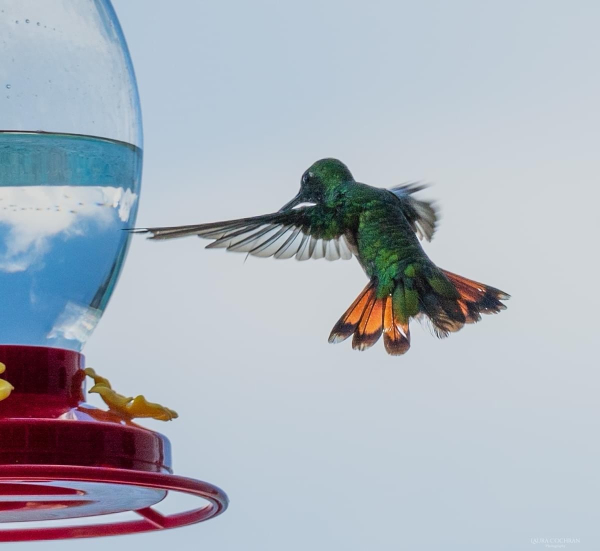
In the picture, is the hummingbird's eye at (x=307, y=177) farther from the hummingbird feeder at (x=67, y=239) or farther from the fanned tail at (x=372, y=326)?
the hummingbird feeder at (x=67, y=239)

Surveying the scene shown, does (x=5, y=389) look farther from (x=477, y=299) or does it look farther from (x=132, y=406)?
(x=477, y=299)

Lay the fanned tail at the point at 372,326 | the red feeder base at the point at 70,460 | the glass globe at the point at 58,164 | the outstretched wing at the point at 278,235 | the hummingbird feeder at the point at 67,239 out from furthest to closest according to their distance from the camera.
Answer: the fanned tail at the point at 372,326 → the outstretched wing at the point at 278,235 → the glass globe at the point at 58,164 → the hummingbird feeder at the point at 67,239 → the red feeder base at the point at 70,460

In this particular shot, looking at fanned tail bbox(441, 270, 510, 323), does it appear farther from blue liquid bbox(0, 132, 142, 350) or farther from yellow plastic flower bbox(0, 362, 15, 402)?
yellow plastic flower bbox(0, 362, 15, 402)

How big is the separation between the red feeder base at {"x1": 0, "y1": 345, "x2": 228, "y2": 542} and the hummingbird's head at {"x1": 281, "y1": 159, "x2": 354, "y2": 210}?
1203mm

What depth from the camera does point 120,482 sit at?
1843 millimetres

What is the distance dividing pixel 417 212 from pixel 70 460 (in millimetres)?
2007

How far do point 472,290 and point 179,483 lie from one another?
5.29ft

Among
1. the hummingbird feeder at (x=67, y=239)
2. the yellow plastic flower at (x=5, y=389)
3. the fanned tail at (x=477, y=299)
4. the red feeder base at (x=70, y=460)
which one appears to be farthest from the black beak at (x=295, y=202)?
the yellow plastic flower at (x=5, y=389)

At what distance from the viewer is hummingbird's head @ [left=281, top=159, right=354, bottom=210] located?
10.8 feet

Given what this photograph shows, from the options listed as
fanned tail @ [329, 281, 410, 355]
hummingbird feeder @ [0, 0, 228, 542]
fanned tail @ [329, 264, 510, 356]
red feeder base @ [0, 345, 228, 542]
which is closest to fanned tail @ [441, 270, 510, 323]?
fanned tail @ [329, 264, 510, 356]

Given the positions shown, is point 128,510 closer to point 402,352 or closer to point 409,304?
point 402,352

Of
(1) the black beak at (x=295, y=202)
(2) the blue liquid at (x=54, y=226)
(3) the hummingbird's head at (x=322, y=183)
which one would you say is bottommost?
(2) the blue liquid at (x=54, y=226)

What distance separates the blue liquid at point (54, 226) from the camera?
7.68ft

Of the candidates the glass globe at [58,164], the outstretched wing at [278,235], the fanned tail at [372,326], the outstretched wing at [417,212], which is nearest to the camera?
the glass globe at [58,164]
